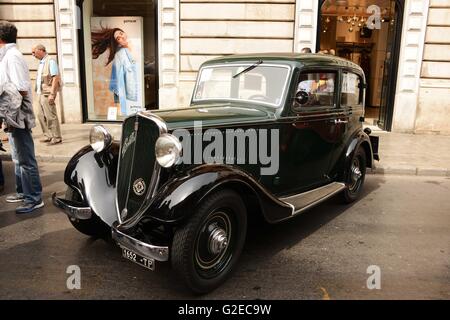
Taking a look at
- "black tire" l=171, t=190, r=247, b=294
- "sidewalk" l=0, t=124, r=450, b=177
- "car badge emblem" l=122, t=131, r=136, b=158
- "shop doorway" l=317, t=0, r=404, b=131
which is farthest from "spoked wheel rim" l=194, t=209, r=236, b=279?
"shop doorway" l=317, t=0, r=404, b=131

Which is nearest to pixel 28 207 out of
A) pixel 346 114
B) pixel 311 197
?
pixel 311 197

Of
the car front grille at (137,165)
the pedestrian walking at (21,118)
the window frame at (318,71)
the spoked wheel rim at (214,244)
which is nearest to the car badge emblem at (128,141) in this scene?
the car front grille at (137,165)

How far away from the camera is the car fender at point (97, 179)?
354 centimetres

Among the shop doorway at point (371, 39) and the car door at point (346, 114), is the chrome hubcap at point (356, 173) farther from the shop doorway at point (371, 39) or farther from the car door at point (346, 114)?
the shop doorway at point (371, 39)

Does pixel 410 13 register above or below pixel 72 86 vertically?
above

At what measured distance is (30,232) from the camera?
14.2ft

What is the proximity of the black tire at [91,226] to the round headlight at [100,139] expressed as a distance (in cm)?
45

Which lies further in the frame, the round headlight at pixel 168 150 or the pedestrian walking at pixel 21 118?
the pedestrian walking at pixel 21 118

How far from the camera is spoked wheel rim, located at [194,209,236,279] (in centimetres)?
319

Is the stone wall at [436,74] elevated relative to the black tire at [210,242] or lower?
elevated

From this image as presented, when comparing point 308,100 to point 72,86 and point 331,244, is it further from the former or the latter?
point 72,86

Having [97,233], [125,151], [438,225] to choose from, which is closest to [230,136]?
[125,151]

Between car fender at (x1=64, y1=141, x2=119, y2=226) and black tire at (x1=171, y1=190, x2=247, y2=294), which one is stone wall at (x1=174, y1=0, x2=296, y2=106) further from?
black tire at (x1=171, y1=190, x2=247, y2=294)

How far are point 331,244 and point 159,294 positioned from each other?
1.85 meters
